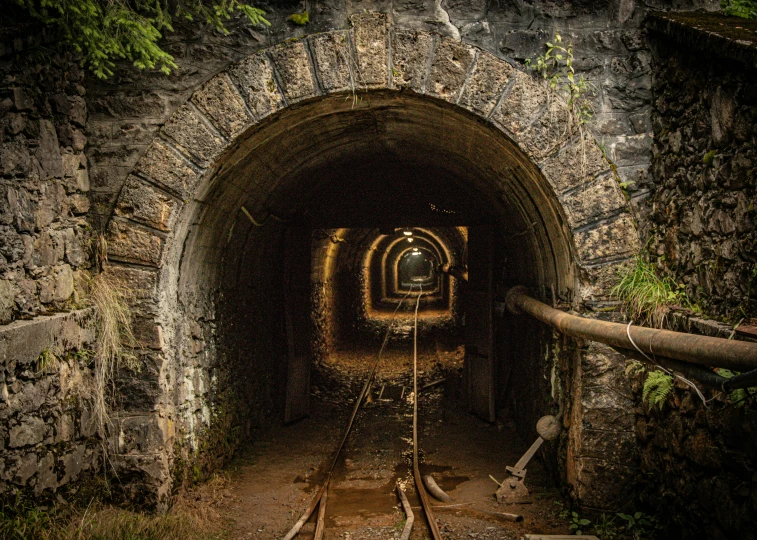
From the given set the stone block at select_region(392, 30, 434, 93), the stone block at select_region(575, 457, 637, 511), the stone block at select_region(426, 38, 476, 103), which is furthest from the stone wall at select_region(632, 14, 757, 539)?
the stone block at select_region(392, 30, 434, 93)

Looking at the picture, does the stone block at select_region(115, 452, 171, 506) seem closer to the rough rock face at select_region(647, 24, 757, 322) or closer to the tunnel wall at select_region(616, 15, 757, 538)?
the tunnel wall at select_region(616, 15, 757, 538)

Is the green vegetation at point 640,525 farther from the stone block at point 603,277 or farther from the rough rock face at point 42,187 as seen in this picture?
the rough rock face at point 42,187

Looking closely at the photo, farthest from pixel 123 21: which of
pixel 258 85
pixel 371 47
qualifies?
pixel 371 47

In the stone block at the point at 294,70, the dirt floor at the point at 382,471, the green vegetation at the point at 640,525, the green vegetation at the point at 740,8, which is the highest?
the green vegetation at the point at 740,8

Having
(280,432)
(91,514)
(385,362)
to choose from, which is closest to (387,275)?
(385,362)

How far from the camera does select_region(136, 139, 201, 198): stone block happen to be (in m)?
4.60

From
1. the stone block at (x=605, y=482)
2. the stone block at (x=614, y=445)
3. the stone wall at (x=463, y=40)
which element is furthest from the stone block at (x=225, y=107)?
the stone block at (x=605, y=482)

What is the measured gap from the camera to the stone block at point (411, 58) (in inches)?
179

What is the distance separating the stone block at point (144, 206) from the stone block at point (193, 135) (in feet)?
1.40

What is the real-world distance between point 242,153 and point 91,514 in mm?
3073

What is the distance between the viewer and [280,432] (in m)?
7.80

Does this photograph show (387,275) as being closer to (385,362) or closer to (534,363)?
(385,362)

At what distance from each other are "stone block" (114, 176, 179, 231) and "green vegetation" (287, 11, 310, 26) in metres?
1.76

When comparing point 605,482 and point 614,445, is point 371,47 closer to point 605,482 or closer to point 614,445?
point 614,445
